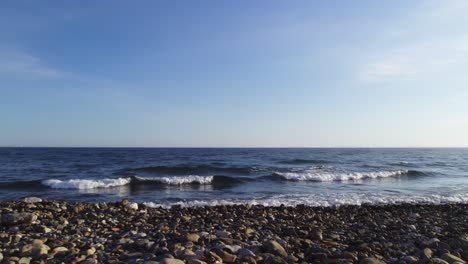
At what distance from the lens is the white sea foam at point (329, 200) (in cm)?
1233

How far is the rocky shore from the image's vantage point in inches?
188

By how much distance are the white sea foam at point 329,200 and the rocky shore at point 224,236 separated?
2416mm

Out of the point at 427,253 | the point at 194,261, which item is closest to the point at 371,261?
the point at 427,253

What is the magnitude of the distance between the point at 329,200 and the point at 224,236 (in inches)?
323

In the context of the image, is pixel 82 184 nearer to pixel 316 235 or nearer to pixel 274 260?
pixel 316 235

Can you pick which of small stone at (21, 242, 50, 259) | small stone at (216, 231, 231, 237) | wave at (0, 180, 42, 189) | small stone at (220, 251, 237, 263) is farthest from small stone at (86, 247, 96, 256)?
wave at (0, 180, 42, 189)

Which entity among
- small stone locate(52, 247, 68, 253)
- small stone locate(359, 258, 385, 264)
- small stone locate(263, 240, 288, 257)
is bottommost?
small stone locate(359, 258, 385, 264)

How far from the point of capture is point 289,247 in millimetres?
5504

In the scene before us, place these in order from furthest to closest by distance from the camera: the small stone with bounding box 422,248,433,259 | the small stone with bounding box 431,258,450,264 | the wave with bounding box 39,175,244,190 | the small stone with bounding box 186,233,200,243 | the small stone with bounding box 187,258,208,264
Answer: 1. the wave with bounding box 39,175,244,190
2. the small stone with bounding box 186,233,200,243
3. the small stone with bounding box 422,248,433,259
4. the small stone with bounding box 431,258,450,264
5. the small stone with bounding box 187,258,208,264

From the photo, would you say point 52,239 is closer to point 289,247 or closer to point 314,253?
point 289,247

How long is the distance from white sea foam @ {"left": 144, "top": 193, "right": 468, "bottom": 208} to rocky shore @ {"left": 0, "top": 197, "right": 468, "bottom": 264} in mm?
2416

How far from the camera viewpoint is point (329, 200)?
13289 mm

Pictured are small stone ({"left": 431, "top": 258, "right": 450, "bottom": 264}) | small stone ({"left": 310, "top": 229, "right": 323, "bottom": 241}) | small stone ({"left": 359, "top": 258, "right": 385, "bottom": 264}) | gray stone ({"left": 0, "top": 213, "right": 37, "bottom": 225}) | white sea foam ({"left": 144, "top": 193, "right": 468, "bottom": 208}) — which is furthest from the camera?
white sea foam ({"left": 144, "top": 193, "right": 468, "bottom": 208})

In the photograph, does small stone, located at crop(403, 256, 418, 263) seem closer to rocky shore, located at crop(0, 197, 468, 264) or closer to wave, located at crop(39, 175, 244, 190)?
rocky shore, located at crop(0, 197, 468, 264)
